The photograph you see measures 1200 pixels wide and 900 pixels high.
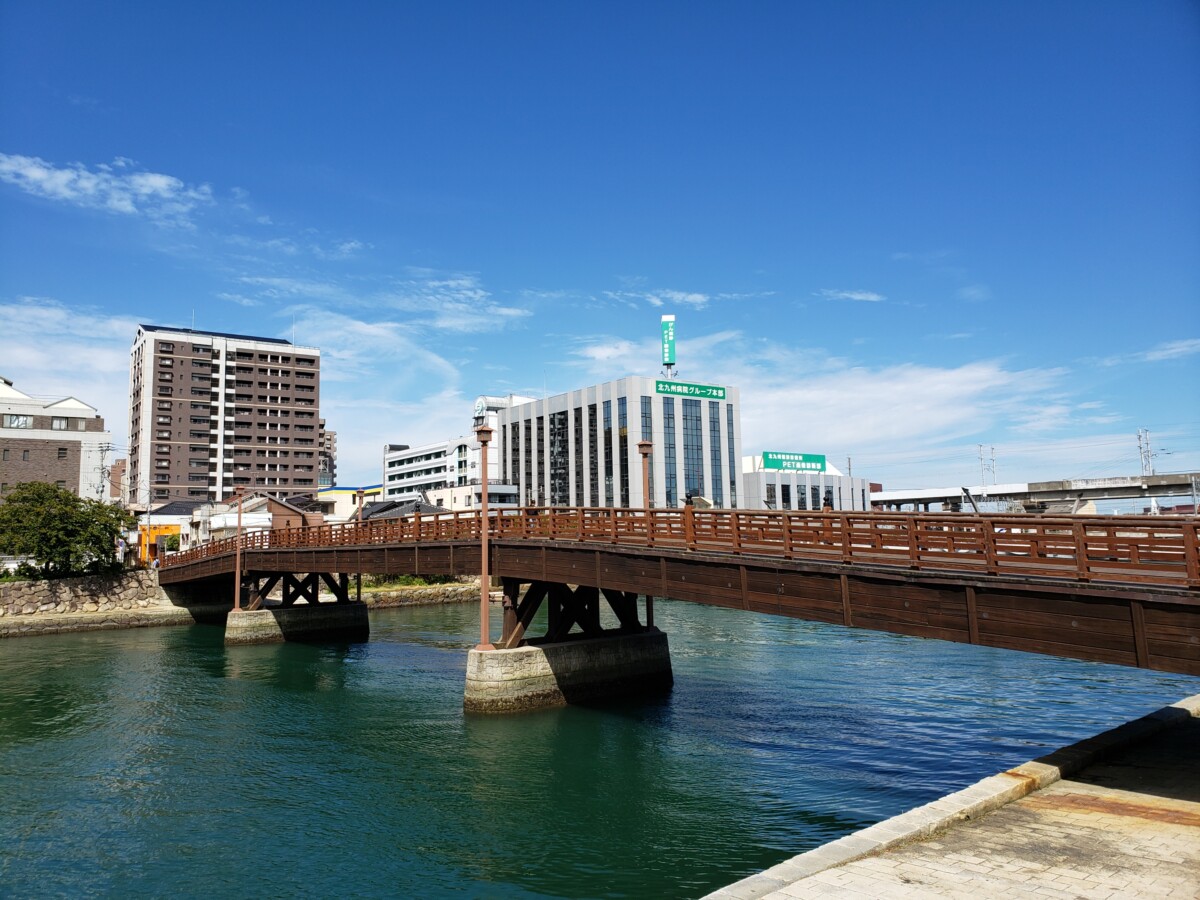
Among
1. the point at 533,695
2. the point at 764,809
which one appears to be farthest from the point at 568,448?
the point at 764,809

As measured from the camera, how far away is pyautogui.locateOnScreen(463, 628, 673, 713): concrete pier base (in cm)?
2656

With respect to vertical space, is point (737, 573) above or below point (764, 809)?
above

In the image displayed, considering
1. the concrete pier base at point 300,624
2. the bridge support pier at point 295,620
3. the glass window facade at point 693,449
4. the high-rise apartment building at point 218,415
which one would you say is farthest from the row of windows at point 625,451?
the concrete pier base at point 300,624

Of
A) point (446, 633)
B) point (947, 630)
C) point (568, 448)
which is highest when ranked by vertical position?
point (568, 448)

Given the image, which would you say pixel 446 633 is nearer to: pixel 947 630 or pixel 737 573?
pixel 737 573

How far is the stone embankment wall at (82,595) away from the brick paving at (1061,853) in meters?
59.2

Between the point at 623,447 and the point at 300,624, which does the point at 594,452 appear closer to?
the point at 623,447

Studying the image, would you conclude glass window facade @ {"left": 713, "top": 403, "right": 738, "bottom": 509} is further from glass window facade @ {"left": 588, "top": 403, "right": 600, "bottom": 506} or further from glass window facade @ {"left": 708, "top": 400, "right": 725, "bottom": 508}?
glass window facade @ {"left": 588, "top": 403, "right": 600, "bottom": 506}

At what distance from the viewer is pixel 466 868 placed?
14758mm

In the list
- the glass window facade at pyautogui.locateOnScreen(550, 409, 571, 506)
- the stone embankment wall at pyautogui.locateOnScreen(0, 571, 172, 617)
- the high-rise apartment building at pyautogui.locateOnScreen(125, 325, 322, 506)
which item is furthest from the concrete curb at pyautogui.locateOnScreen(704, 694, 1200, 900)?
the high-rise apartment building at pyautogui.locateOnScreen(125, 325, 322, 506)

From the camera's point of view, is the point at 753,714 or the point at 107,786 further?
the point at 753,714

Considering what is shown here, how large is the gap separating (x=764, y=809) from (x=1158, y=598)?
28.6ft

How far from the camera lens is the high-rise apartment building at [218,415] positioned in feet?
436

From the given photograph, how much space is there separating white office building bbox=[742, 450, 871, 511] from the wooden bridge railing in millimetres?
100677
